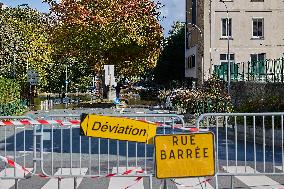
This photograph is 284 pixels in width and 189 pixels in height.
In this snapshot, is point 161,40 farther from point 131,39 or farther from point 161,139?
point 161,139

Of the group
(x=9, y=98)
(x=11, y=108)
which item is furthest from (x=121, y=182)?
(x=9, y=98)

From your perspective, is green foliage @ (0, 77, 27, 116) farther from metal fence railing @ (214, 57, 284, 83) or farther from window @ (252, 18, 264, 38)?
window @ (252, 18, 264, 38)

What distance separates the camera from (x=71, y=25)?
169 ft

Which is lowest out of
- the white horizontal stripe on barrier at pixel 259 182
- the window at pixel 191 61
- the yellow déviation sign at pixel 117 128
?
the white horizontal stripe on barrier at pixel 259 182

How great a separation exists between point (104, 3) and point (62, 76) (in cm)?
2785

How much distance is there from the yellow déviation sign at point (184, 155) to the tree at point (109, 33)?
42132 millimetres

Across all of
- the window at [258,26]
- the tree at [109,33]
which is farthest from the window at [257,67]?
the tree at [109,33]

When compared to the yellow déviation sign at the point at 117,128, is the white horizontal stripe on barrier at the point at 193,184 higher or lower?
lower

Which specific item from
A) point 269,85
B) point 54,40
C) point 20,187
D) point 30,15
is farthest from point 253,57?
point 20,187

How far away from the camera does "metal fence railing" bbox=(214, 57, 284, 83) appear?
1102 inches

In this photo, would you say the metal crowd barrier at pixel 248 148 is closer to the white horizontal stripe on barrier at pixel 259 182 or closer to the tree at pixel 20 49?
the white horizontal stripe on barrier at pixel 259 182

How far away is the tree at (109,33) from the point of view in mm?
50656

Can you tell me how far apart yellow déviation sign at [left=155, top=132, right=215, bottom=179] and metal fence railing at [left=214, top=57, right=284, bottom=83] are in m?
18.5

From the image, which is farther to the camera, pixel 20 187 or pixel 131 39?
pixel 131 39
